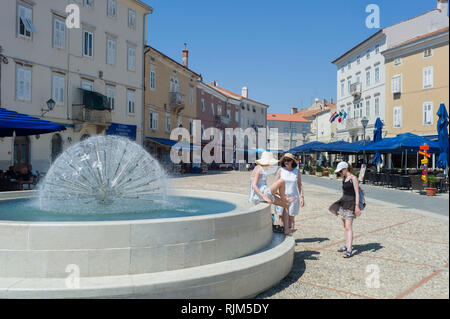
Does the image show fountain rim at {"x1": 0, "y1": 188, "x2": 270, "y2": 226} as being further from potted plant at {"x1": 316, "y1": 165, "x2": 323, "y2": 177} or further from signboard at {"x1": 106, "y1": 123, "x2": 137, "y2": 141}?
potted plant at {"x1": 316, "y1": 165, "x2": 323, "y2": 177}

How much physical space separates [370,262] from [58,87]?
20.7 meters

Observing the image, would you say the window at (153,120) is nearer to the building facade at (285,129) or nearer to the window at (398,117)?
the window at (398,117)

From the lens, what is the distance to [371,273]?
5238 mm

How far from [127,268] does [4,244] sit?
129cm

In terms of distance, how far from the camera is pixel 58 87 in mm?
21484

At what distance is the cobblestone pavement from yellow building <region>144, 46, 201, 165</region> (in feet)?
77.6

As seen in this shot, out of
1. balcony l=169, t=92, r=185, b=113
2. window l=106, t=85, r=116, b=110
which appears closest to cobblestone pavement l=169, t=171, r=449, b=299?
window l=106, t=85, r=116, b=110

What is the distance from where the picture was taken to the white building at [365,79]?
32.3m

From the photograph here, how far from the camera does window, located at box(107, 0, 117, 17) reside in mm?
25344

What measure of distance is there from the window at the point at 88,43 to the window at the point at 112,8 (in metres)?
2.66

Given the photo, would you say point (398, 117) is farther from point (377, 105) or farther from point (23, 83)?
point (23, 83)

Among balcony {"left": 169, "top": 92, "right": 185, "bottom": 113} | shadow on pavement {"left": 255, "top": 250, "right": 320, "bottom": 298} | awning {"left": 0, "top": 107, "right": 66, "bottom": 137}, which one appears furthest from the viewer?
balcony {"left": 169, "top": 92, "right": 185, "bottom": 113}

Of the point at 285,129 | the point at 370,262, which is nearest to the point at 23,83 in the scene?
the point at 370,262

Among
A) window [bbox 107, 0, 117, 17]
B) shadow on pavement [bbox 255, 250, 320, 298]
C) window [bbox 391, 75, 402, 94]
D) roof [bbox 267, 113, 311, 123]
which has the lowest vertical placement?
shadow on pavement [bbox 255, 250, 320, 298]
